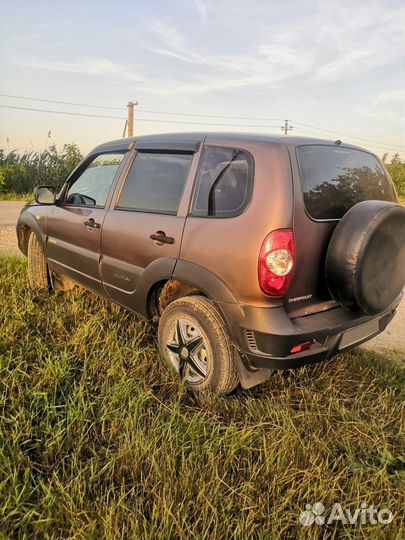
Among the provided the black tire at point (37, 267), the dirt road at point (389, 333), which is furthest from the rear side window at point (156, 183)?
the dirt road at point (389, 333)

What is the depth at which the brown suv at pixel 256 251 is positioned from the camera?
222 centimetres

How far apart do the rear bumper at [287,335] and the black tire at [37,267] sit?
2.80 m

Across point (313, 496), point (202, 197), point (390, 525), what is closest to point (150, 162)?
point (202, 197)

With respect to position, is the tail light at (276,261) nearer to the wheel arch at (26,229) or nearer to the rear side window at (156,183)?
the rear side window at (156,183)

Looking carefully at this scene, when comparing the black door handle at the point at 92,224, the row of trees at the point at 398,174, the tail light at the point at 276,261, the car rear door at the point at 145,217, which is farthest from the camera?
the row of trees at the point at 398,174

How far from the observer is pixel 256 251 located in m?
2.19

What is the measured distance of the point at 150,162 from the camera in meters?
3.12

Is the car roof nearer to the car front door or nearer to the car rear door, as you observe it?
the car rear door

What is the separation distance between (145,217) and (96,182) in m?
1.04

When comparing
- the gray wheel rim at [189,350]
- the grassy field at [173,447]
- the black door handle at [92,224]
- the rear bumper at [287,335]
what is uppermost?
the black door handle at [92,224]

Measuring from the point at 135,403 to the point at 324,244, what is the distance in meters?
1.46

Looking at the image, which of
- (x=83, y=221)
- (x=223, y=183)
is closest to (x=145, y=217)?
(x=223, y=183)

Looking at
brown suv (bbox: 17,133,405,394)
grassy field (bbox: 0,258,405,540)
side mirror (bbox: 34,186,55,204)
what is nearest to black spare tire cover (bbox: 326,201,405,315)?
brown suv (bbox: 17,133,405,394)

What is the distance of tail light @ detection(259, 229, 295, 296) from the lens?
2.18 meters
